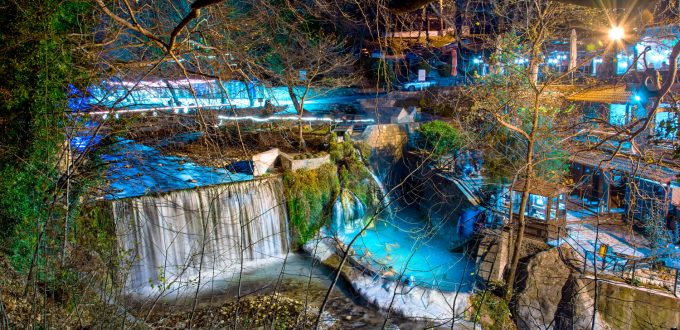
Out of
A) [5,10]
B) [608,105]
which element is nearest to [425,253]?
[608,105]

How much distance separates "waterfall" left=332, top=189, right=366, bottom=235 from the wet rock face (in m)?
6.09

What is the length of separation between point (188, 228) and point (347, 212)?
5802 millimetres

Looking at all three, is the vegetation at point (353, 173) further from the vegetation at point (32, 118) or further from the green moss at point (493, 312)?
the vegetation at point (32, 118)

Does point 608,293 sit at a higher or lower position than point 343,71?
lower

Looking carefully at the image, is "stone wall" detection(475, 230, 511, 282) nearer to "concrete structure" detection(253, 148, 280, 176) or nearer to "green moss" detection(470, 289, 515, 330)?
"green moss" detection(470, 289, 515, 330)

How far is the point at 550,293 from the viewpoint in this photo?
468 inches

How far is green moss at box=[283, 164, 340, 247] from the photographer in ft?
48.8

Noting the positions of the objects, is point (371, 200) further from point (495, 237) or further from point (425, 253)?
point (495, 237)

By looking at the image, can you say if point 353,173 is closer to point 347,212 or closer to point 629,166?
point 347,212

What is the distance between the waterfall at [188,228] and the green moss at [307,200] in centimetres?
41

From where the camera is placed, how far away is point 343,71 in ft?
78.6

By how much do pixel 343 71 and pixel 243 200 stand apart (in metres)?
12.2

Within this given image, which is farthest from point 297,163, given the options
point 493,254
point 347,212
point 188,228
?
point 493,254

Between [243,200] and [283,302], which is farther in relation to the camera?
[243,200]
